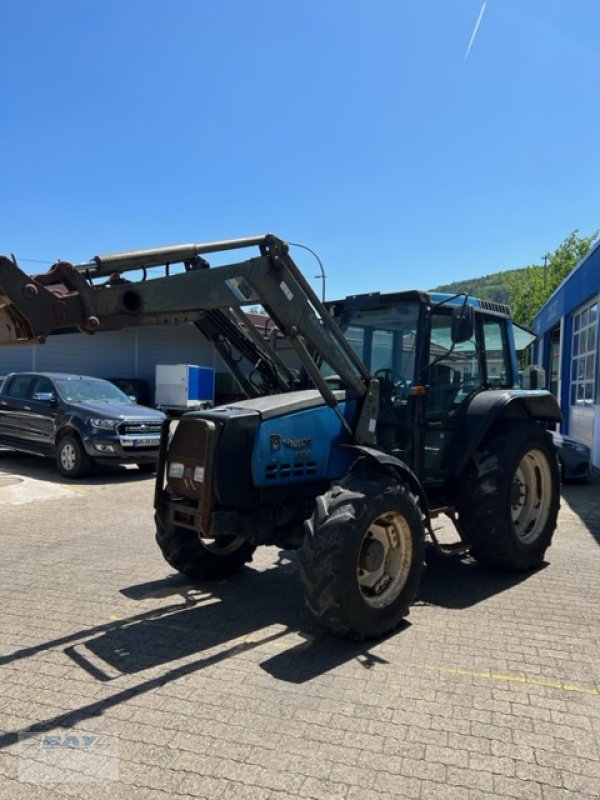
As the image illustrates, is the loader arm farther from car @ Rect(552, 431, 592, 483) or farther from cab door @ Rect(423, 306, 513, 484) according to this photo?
car @ Rect(552, 431, 592, 483)

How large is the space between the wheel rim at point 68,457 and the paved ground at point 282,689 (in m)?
4.82

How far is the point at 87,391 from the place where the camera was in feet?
38.7

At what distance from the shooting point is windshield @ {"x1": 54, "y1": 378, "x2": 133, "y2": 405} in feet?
37.4

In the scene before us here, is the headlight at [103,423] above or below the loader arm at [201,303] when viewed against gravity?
below

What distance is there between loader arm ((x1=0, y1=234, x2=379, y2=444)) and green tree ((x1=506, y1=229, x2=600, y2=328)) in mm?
34456

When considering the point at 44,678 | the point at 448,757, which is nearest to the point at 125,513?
the point at 44,678

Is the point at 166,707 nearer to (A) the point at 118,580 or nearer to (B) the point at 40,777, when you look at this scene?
(B) the point at 40,777

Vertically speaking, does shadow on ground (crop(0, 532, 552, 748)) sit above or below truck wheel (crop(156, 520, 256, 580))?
below

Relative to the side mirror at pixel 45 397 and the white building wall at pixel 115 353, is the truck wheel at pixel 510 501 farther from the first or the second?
the white building wall at pixel 115 353

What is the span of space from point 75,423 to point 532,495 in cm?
757

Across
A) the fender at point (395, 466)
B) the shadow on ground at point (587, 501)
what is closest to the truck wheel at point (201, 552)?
the fender at point (395, 466)

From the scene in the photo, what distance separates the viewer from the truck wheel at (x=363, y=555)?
3838 millimetres

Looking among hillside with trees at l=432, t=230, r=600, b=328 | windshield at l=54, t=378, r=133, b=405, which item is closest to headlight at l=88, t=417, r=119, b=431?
windshield at l=54, t=378, r=133, b=405

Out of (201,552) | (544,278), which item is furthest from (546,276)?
(201,552)
